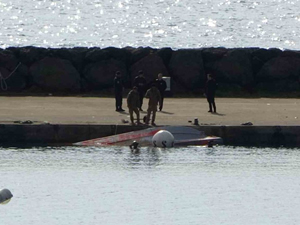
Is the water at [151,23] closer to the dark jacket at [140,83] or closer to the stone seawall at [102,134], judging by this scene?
the dark jacket at [140,83]

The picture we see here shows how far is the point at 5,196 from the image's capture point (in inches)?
1087

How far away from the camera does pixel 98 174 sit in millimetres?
31141

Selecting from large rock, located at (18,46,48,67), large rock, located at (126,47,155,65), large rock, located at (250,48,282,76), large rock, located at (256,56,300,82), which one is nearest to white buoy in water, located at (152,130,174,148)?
large rock, located at (126,47,155,65)

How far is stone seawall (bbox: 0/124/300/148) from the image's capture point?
36031 millimetres

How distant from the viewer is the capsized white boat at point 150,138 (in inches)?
1400

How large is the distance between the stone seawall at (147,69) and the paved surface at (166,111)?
1.74 metres

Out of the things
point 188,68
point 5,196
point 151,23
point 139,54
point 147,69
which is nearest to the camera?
point 5,196

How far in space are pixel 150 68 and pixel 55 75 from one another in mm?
3928

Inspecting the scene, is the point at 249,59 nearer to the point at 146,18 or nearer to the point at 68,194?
the point at 68,194

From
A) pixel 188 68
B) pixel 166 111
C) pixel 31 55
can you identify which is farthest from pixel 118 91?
pixel 31 55

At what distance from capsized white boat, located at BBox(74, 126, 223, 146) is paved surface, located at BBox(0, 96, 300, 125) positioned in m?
1.22

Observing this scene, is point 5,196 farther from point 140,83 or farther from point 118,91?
point 140,83

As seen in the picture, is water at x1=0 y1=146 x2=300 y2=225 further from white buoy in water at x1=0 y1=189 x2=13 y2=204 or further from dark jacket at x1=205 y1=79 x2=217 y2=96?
dark jacket at x1=205 y1=79 x2=217 y2=96

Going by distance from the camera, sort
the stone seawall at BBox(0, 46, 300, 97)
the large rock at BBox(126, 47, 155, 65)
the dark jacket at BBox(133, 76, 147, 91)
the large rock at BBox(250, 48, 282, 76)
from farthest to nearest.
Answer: the large rock at BBox(250, 48, 282, 76), the large rock at BBox(126, 47, 155, 65), the stone seawall at BBox(0, 46, 300, 97), the dark jacket at BBox(133, 76, 147, 91)
